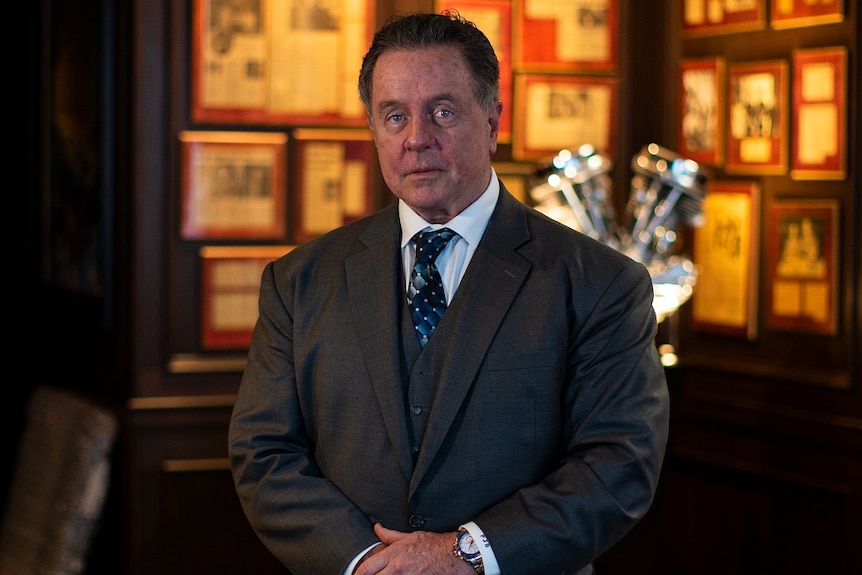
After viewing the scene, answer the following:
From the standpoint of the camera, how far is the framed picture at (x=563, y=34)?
4.39 m

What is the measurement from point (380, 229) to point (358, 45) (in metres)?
2.00

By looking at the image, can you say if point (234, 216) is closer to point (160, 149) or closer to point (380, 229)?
point (160, 149)

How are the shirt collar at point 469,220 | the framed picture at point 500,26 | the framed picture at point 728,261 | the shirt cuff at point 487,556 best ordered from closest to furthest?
1. the shirt cuff at point 487,556
2. the shirt collar at point 469,220
3. the framed picture at point 728,261
4. the framed picture at point 500,26

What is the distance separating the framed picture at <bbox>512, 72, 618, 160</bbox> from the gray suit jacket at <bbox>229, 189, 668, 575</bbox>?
211 cm

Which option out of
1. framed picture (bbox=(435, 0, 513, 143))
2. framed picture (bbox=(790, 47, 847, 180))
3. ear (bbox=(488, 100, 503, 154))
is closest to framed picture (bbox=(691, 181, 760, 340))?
framed picture (bbox=(790, 47, 847, 180))

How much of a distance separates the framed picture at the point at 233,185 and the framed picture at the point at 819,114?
1657mm

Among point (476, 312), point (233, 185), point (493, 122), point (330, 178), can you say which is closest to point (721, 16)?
point (330, 178)

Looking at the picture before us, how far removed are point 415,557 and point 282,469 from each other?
31cm

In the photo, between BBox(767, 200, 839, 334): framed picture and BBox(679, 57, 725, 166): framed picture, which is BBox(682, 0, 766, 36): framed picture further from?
BBox(767, 200, 839, 334): framed picture

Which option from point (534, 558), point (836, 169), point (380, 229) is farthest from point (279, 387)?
point (836, 169)

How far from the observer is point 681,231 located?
4.52 meters

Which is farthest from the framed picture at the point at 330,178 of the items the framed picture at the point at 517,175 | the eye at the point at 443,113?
the eye at the point at 443,113

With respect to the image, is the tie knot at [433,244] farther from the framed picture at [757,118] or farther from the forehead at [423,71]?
the framed picture at [757,118]

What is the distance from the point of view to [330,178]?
4293 mm
